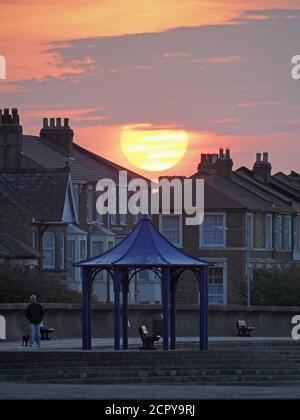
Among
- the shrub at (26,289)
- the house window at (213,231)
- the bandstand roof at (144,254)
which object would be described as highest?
the house window at (213,231)

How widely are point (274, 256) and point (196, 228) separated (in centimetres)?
507

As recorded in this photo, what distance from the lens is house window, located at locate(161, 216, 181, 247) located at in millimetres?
98938

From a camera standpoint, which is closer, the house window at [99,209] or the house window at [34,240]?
the house window at [34,240]

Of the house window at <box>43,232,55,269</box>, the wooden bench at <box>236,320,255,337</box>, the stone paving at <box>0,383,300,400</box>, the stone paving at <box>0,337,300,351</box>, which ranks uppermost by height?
the house window at <box>43,232,55,269</box>

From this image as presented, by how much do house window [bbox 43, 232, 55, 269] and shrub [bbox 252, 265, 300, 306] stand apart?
33.8 ft

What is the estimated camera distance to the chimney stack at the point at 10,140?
83.8 m

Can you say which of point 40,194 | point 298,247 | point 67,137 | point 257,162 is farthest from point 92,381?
point 257,162

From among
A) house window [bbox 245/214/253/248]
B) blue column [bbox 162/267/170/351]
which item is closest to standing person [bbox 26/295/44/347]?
blue column [bbox 162/267/170/351]

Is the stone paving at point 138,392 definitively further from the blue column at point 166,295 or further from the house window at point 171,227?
the house window at point 171,227

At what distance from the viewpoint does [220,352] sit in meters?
42.6

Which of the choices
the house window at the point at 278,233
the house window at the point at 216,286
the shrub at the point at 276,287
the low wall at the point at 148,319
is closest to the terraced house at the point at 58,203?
the house window at the point at 216,286

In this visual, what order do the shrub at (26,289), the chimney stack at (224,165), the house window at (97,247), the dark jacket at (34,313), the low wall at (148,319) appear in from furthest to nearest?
the chimney stack at (224,165)
the house window at (97,247)
the shrub at (26,289)
the low wall at (148,319)
the dark jacket at (34,313)

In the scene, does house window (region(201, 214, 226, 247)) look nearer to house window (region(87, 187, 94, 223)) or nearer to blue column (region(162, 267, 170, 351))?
house window (region(87, 187, 94, 223))

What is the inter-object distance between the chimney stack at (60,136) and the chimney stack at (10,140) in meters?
7.31
